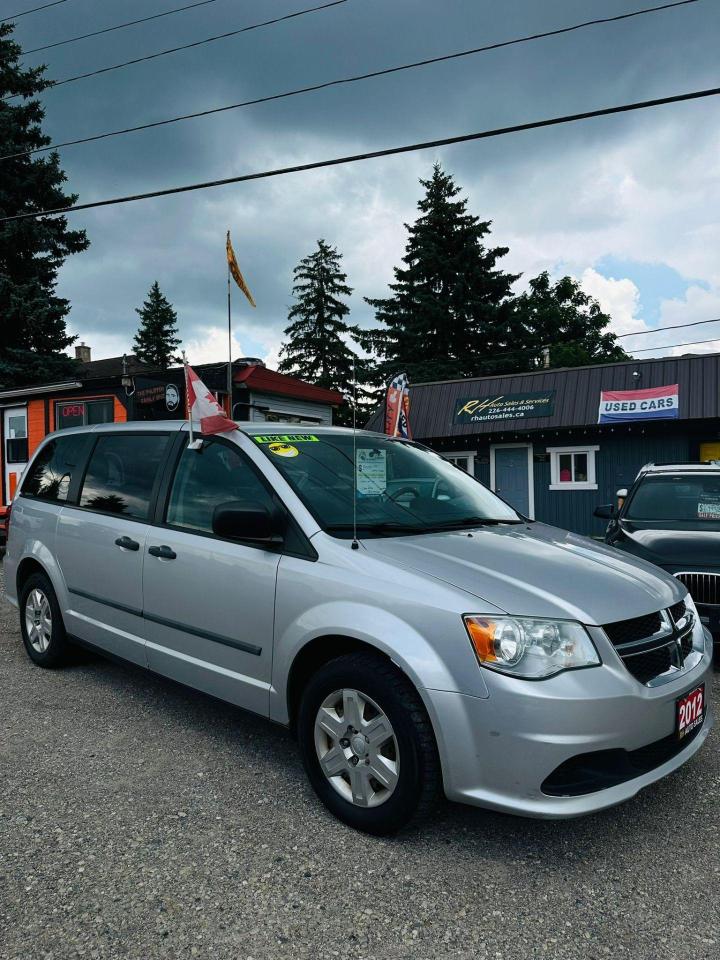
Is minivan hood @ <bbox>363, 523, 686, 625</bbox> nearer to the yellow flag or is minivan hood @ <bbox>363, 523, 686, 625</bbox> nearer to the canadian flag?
the canadian flag

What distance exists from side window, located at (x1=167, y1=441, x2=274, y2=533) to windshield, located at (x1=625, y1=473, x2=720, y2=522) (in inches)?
185

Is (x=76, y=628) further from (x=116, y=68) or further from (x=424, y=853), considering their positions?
(x=116, y=68)

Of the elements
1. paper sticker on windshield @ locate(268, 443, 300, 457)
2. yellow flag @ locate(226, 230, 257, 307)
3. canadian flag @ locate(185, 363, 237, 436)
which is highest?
yellow flag @ locate(226, 230, 257, 307)

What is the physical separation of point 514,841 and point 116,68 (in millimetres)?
11549

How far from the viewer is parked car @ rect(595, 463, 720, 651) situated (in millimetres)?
5297

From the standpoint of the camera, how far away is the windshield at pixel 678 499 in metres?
6.60

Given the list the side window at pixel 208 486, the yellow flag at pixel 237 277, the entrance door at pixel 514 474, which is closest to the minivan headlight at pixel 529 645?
the side window at pixel 208 486

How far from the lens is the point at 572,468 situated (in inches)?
712

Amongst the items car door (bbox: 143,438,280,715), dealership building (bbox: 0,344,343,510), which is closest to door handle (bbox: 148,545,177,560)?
car door (bbox: 143,438,280,715)

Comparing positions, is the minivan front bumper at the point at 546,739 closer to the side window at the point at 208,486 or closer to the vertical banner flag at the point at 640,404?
the side window at the point at 208,486

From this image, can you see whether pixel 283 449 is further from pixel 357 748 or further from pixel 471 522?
pixel 357 748

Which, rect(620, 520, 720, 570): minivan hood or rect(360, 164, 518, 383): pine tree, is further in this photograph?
rect(360, 164, 518, 383): pine tree

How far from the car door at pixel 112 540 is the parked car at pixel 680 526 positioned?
12.5 ft

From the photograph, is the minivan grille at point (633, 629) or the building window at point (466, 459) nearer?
the minivan grille at point (633, 629)
